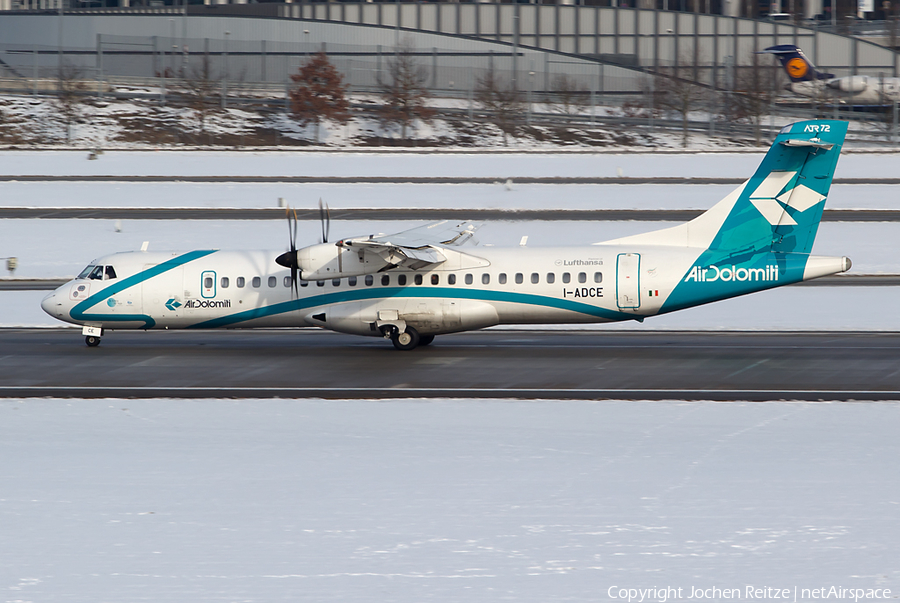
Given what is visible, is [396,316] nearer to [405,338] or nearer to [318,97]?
[405,338]

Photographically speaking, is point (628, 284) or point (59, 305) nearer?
point (628, 284)

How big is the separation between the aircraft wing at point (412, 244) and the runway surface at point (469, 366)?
2437mm

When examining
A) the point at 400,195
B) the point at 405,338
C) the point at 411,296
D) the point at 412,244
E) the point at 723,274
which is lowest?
the point at 405,338

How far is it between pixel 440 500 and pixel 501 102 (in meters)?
55.1

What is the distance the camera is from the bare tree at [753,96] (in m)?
65.2

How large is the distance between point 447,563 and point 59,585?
4.26m

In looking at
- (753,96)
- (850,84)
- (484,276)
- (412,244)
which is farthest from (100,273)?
(850,84)

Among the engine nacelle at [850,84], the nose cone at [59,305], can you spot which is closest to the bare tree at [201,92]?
the nose cone at [59,305]

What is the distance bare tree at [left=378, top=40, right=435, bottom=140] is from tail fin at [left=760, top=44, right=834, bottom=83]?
2601 centimetres

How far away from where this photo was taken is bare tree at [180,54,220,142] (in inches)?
2561

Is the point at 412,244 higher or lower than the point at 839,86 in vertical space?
lower

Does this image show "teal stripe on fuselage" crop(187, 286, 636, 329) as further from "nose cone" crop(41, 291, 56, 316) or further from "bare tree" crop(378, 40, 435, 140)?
"bare tree" crop(378, 40, 435, 140)

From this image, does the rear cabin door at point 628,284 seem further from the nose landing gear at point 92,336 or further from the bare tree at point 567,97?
the bare tree at point 567,97

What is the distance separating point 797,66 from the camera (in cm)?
6975
